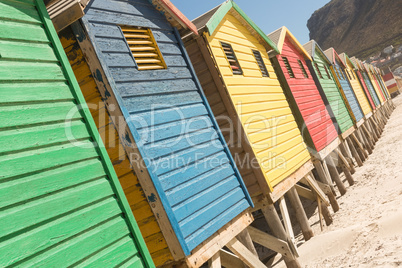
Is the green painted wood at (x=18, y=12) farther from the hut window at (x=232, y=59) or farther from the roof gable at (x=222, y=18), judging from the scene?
the hut window at (x=232, y=59)

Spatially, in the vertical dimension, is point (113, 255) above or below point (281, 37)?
below

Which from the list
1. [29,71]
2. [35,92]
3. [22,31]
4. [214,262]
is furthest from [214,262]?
[22,31]

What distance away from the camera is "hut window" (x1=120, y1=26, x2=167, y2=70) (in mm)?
4754

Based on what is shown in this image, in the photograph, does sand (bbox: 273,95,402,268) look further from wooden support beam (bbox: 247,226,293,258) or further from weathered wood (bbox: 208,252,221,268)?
weathered wood (bbox: 208,252,221,268)

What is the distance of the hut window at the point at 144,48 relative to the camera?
475cm

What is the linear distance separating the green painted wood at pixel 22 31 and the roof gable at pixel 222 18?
11.8ft

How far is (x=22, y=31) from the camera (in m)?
3.02

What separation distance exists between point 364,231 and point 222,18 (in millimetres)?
5351

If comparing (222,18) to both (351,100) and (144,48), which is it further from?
(351,100)

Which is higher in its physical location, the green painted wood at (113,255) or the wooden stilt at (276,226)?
the green painted wood at (113,255)

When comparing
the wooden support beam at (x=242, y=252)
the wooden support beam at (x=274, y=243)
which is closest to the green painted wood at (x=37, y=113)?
the wooden support beam at (x=242, y=252)

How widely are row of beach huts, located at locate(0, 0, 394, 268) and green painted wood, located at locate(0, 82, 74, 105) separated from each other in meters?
0.01

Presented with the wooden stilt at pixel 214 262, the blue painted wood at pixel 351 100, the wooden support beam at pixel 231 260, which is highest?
the blue painted wood at pixel 351 100

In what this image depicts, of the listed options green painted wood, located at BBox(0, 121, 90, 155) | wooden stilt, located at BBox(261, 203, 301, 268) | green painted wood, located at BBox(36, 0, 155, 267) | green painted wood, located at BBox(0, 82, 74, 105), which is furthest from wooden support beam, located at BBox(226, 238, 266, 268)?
green painted wood, located at BBox(0, 82, 74, 105)
